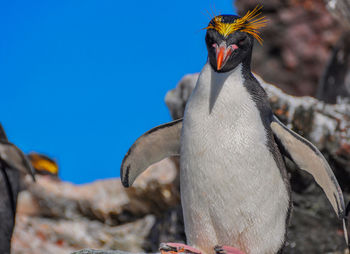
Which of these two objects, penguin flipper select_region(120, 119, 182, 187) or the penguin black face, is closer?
the penguin black face

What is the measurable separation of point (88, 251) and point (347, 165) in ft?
5.94

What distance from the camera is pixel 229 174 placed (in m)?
1.71

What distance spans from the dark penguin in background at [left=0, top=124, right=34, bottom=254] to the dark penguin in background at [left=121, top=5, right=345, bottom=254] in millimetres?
920

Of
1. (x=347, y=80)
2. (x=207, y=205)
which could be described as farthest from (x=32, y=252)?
(x=347, y=80)

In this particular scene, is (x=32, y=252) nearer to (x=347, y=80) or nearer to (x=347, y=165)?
(x=347, y=165)

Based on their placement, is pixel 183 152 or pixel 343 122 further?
pixel 343 122

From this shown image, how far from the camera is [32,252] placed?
376 centimetres

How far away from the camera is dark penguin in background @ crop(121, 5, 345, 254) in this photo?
172 centimetres

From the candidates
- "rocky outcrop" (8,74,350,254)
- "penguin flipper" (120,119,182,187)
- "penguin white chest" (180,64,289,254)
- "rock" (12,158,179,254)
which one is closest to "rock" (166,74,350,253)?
"rocky outcrop" (8,74,350,254)

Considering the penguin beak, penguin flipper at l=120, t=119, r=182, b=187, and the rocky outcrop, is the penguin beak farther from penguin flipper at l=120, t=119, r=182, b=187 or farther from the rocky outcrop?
the rocky outcrop

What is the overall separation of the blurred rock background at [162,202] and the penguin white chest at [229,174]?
122 centimetres

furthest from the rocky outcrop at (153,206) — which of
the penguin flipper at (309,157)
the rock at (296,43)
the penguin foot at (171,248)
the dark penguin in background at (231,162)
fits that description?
the rock at (296,43)

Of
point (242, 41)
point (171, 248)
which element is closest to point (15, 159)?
point (171, 248)

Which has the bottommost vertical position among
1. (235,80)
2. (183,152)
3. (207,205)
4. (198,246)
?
(198,246)
